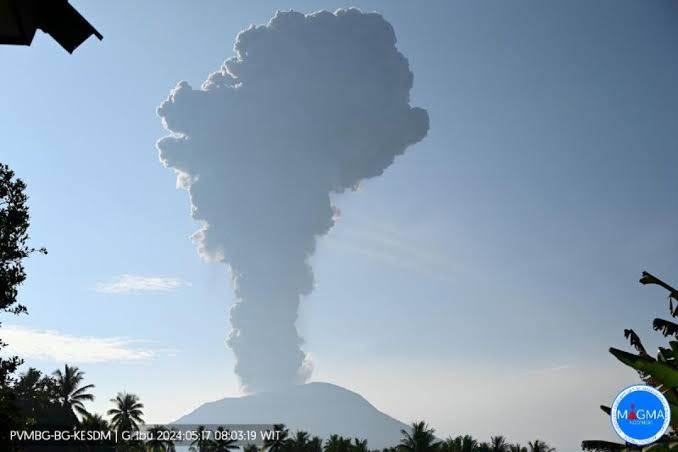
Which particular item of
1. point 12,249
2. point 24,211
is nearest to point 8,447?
point 12,249

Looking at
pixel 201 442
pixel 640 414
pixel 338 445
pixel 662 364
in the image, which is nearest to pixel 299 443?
pixel 338 445

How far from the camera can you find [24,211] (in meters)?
18.3

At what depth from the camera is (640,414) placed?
6.95m

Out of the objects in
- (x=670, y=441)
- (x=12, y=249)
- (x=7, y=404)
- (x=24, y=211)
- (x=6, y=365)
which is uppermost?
(x=24, y=211)

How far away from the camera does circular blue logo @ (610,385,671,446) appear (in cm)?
677

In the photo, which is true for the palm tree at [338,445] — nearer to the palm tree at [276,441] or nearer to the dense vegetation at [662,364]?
the palm tree at [276,441]

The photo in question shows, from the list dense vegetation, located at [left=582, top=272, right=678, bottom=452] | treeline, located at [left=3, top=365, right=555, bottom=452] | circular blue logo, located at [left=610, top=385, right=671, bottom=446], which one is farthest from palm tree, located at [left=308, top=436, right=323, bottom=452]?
circular blue logo, located at [left=610, top=385, right=671, bottom=446]

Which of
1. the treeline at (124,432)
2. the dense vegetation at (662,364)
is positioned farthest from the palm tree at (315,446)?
the dense vegetation at (662,364)

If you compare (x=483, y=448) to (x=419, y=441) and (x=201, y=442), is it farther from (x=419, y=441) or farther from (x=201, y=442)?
(x=201, y=442)

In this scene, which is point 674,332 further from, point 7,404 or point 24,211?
point 24,211

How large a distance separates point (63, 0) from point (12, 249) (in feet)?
53.4

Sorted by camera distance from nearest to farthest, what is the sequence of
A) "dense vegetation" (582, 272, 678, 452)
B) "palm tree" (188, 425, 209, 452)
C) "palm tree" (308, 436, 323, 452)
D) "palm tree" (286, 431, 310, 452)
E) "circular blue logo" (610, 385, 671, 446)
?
1. "circular blue logo" (610, 385, 671, 446)
2. "dense vegetation" (582, 272, 678, 452)
3. "palm tree" (308, 436, 323, 452)
4. "palm tree" (286, 431, 310, 452)
5. "palm tree" (188, 425, 209, 452)

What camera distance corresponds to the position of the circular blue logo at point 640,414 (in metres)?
6.77

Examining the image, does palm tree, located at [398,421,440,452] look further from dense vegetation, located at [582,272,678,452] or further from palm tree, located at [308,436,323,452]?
dense vegetation, located at [582,272,678,452]
